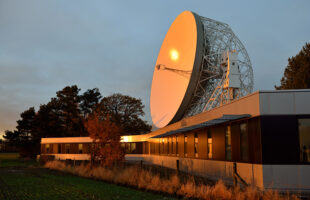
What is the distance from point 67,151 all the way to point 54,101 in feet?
67.3

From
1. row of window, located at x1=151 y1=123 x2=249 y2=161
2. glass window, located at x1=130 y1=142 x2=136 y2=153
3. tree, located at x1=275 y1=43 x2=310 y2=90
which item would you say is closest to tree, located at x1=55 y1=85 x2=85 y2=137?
glass window, located at x1=130 y1=142 x2=136 y2=153

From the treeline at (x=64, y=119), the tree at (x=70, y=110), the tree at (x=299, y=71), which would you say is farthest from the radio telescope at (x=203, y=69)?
the tree at (x=70, y=110)

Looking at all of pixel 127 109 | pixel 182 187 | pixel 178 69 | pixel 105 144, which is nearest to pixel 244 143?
pixel 182 187

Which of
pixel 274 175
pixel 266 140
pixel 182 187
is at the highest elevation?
pixel 266 140

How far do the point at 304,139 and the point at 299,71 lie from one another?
29360 millimetres

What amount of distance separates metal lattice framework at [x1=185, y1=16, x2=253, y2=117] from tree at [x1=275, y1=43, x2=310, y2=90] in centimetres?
1810

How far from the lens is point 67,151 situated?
50.6 m

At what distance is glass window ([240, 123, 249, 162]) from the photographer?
14872mm

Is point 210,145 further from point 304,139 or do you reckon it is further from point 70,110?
point 70,110

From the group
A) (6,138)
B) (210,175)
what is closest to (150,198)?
(210,175)

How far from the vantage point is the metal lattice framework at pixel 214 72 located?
22531 mm

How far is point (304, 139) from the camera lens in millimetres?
12992

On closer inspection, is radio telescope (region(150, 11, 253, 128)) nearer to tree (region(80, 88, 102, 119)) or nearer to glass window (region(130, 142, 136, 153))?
glass window (region(130, 142, 136, 153))

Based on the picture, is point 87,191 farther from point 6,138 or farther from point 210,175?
point 6,138
